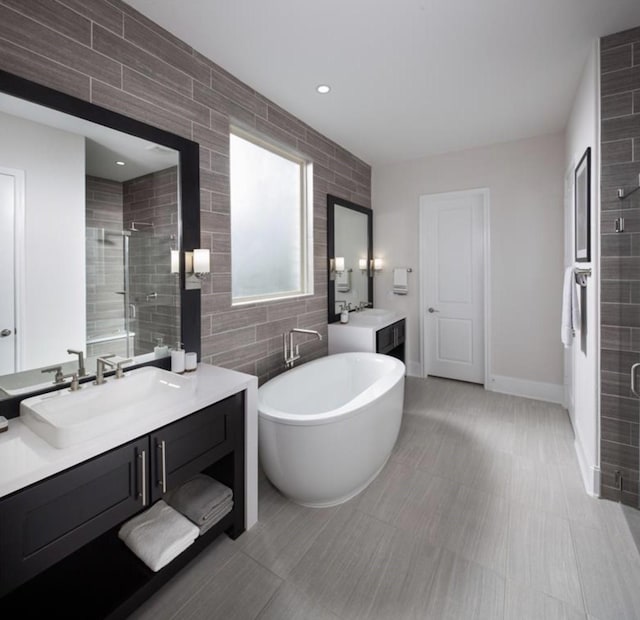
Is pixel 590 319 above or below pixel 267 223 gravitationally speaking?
below

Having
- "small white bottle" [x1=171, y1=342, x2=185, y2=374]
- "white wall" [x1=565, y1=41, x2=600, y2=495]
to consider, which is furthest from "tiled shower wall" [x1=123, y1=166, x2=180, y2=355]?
"white wall" [x1=565, y1=41, x2=600, y2=495]

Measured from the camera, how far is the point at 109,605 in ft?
4.38

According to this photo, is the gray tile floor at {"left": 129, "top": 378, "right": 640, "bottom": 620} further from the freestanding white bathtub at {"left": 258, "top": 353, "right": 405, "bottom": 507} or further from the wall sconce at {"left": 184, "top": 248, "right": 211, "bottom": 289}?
→ the wall sconce at {"left": 184, "top": 248, "right": 211, "bottom": 289}

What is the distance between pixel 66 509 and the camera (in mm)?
1130

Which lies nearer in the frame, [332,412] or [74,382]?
[74,382]

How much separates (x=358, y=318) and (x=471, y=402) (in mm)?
1452

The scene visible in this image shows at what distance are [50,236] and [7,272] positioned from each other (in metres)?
0.23

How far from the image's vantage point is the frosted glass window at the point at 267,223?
2.65 meters

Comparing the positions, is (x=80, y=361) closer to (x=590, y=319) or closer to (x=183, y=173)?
(x=183, y=173)

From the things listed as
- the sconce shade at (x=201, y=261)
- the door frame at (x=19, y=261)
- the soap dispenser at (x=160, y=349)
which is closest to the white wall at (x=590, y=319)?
the sconce shade at (x=201, y=261)

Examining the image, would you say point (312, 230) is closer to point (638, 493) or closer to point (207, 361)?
point (207, 361)

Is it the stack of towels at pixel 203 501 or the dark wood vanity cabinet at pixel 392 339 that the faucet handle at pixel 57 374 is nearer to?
the stack of towels at pixel 203 501

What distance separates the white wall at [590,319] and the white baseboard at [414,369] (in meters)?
1.80

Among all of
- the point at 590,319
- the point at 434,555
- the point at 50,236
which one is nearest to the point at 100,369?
the point at 50,236
